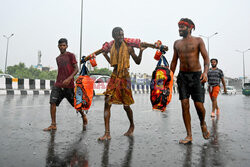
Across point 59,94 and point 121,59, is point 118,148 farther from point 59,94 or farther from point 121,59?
point 59,94

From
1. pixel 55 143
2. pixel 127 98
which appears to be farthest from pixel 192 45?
pixel 55 143

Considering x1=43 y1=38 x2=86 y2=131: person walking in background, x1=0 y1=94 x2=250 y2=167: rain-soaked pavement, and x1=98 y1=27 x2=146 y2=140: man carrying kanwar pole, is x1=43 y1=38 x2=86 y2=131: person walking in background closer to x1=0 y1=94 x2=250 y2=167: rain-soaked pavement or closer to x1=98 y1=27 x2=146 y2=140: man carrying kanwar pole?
x1=0 y1=94 x2=250 y2=167: rain-soaked pavement

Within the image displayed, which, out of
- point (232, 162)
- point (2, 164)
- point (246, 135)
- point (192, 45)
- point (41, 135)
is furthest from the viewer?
point (246, 135)

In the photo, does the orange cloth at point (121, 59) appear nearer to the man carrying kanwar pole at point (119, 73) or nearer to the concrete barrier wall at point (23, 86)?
the man carrying kanwar pole at point (119, 73)

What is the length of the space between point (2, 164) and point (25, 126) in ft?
8.79

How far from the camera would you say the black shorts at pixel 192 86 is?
4.21m

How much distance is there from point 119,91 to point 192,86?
1178mm

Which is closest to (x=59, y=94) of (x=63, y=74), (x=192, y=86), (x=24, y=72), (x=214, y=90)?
(x=63, y=74)

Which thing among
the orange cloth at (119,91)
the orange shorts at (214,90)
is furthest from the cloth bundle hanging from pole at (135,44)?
the orange shorts at (214,90)

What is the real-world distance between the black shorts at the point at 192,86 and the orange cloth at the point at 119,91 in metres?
0.89

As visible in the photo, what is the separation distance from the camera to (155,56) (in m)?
4.58

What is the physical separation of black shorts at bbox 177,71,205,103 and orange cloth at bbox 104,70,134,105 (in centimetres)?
89

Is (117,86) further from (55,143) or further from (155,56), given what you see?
(55,143)

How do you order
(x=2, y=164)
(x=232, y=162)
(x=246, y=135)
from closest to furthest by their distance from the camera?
(x=2, y=164) < (x=232, y=162) < (x=246, y=135)
